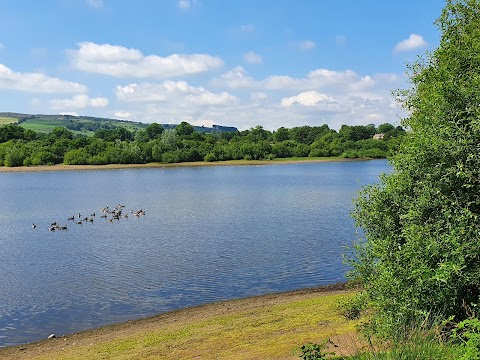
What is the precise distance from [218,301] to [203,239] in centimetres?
1636

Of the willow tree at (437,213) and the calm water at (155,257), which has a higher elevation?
the willow tree at (437,213)

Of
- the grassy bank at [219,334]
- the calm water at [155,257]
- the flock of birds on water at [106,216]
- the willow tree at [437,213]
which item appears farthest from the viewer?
the flock of birds on water at [106,216]

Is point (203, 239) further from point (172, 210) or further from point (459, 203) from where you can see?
point (459, 203)

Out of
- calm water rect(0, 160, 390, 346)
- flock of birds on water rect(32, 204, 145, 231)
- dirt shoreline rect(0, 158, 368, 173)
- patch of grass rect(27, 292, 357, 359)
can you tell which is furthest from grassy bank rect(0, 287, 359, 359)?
dirt shoreline rect(0, 158, 368, 173)

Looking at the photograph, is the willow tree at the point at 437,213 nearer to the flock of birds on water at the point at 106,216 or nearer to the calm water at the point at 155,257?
the calm water at the point at 155,257

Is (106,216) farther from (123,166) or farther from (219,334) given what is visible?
(123,166)

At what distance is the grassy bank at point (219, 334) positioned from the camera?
639 inches

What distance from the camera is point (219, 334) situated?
60.7ft

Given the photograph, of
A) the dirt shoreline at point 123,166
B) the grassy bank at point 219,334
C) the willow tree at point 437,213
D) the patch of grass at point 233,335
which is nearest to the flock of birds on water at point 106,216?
the grassy bank at point 219,334

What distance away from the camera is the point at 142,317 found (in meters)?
23.7

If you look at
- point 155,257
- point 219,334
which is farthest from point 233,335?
point 155,257

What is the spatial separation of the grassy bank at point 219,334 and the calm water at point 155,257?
1.98 meters

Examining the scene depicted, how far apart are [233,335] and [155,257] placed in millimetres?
18518

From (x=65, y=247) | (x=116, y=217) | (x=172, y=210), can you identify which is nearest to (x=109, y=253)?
(x=65, y=247)
